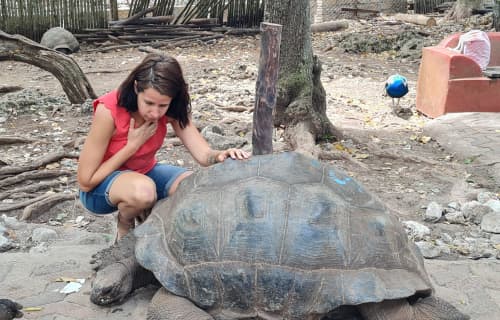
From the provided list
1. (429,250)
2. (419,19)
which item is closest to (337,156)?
(429,250)

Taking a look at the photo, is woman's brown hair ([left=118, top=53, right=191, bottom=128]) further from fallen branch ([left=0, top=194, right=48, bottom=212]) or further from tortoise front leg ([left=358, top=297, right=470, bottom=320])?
fallen branch ([left=0, top=194, right=48, bottom=212])

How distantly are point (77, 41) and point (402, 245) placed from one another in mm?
11190

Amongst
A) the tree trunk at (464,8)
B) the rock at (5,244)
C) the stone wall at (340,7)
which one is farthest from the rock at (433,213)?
the stone wall at (340,7)

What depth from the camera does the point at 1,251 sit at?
3.83 m

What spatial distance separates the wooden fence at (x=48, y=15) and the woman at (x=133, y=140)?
10.3 meters

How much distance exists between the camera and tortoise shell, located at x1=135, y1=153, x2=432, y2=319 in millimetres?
2629

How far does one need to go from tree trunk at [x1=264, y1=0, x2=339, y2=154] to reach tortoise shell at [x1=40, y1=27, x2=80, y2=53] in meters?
7.18

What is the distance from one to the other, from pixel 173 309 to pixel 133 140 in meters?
0.99

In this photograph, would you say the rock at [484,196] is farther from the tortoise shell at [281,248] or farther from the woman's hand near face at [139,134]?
the woman's hand near face at [139,134]

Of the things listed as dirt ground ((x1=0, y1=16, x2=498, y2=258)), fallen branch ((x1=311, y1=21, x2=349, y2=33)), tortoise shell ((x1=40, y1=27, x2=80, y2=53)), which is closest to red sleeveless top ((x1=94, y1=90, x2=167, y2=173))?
dirt ground ((x1=0, y1=16, x2=498, y2=258))

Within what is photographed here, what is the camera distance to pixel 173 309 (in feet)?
8.82

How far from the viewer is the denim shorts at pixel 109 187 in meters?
3.31

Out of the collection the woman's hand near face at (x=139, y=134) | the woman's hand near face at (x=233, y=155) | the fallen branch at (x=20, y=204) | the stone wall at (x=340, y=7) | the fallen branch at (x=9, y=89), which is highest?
the stone wall at (x=340, y=7)

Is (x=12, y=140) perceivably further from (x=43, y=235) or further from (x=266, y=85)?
(x=266, y=85)
